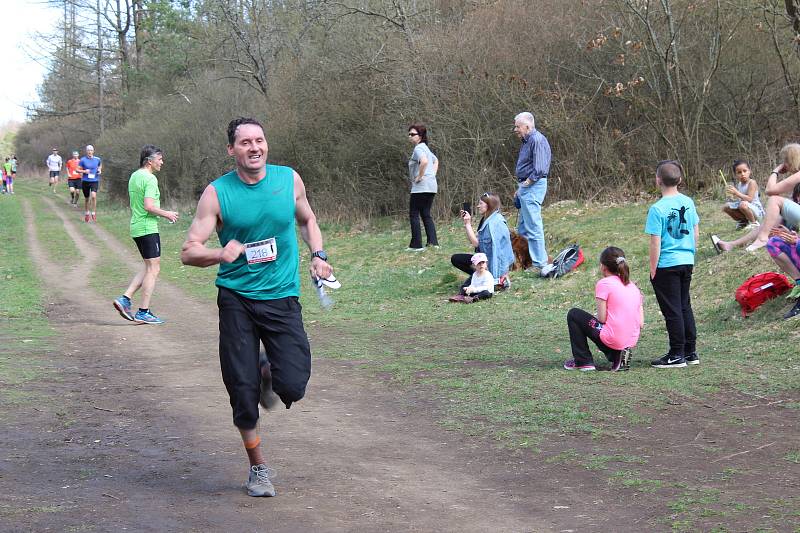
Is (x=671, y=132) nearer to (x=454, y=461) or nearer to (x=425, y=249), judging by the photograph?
(x=425, y=249)

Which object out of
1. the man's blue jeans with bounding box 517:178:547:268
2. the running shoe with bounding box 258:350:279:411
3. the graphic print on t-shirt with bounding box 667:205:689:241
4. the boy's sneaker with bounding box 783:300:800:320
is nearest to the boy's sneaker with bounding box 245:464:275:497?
the running shoe with bounding box 258:350:279:411

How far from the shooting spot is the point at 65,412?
23.5 feet

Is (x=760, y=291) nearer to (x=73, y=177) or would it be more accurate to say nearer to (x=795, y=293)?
(x=795, y=293)

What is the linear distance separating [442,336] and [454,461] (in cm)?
455

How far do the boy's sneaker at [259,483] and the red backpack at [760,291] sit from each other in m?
6.09

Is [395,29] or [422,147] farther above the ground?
[395,29]

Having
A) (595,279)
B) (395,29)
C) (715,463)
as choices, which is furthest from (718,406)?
(395,29)

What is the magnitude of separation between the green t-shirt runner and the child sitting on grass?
3.83 m

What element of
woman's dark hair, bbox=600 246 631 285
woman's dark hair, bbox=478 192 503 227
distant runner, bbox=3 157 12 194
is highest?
distant runner, bbox=3 157 12 194

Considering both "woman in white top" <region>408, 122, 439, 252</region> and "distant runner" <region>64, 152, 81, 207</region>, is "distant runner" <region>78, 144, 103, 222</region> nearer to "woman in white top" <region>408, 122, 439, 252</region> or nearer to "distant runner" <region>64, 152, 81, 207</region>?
"distant runner" <region>64, 152, 81, 207</region>

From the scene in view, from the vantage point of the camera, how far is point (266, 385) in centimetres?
534

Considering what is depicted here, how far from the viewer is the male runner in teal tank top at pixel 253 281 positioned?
5.16 metres

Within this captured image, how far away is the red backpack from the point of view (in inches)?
380

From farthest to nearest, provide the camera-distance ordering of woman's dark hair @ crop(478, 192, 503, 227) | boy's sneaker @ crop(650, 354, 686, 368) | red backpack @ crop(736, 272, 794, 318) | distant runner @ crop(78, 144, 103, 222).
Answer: distant runner @ crop(78, 144, 103, 222) < woman's dark hair @ crop(478, 192, 503, 227) < red backpack @ crop(736, 272, 794, 318) < boy's sneaker @ crop(650, 354, 686, 368)
